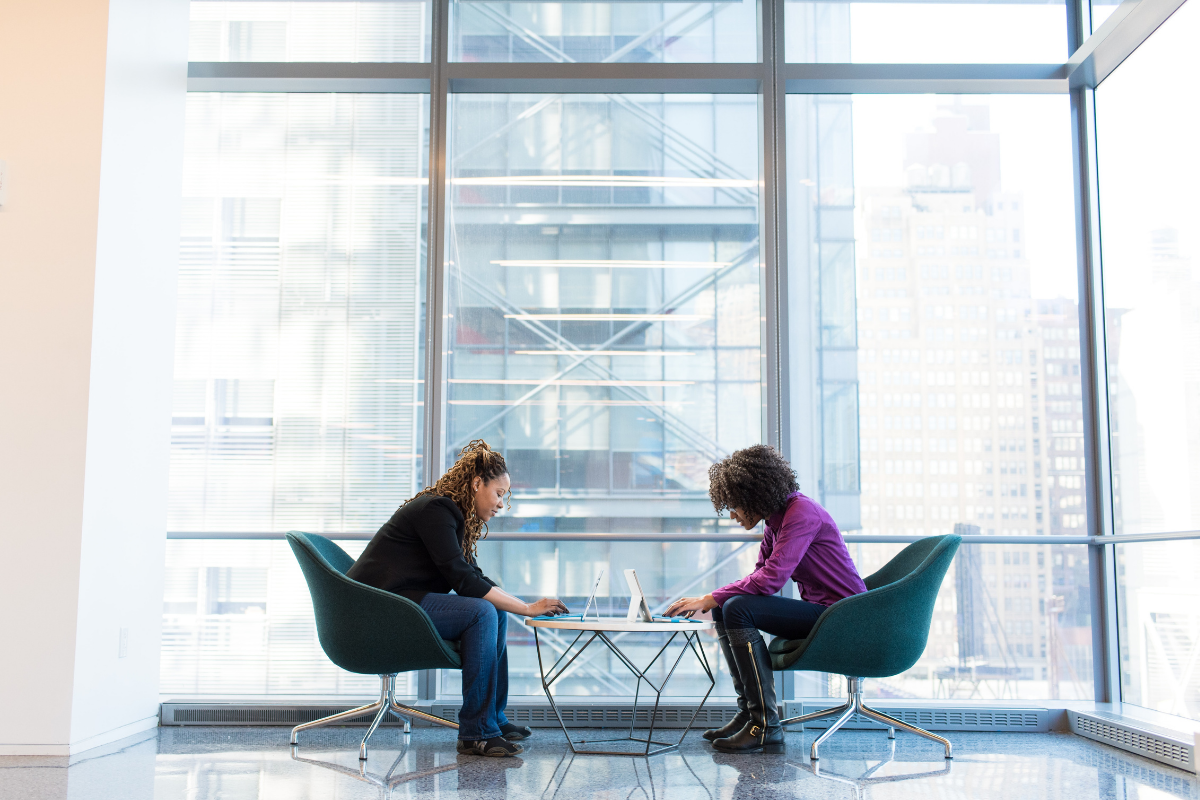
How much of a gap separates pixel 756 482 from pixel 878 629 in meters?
0.67

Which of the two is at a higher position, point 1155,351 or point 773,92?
point 773,92

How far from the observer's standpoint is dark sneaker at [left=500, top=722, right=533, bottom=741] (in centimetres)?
350

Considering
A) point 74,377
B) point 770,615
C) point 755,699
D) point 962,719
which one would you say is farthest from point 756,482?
point 74,377

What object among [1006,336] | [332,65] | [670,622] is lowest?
[670,622]

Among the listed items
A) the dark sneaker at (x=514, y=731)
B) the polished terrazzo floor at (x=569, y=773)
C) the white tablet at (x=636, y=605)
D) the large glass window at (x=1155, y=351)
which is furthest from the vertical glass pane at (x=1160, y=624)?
the dark sneaker at (x=514, y=731)

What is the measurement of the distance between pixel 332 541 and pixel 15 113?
1.98 m

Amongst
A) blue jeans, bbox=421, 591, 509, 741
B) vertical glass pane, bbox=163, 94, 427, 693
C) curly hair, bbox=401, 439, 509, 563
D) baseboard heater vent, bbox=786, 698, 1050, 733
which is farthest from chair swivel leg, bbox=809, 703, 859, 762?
vertical glass pane, bbox=163, 94, 427, 693

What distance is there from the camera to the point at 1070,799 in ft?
9.15

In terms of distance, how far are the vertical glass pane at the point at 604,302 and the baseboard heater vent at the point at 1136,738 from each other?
1621 millimetres

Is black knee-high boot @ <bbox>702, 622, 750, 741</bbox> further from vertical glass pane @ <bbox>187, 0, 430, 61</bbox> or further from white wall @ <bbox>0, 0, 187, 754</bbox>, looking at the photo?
vertical glass pane @ <bbox>187, 0, 430, 61</bbox>

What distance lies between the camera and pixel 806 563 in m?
3.53

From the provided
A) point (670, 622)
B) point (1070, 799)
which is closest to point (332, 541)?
point (670, 622)

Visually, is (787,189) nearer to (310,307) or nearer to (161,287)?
(310,307)

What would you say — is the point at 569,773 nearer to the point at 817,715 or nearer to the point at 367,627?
the point at 367,627
